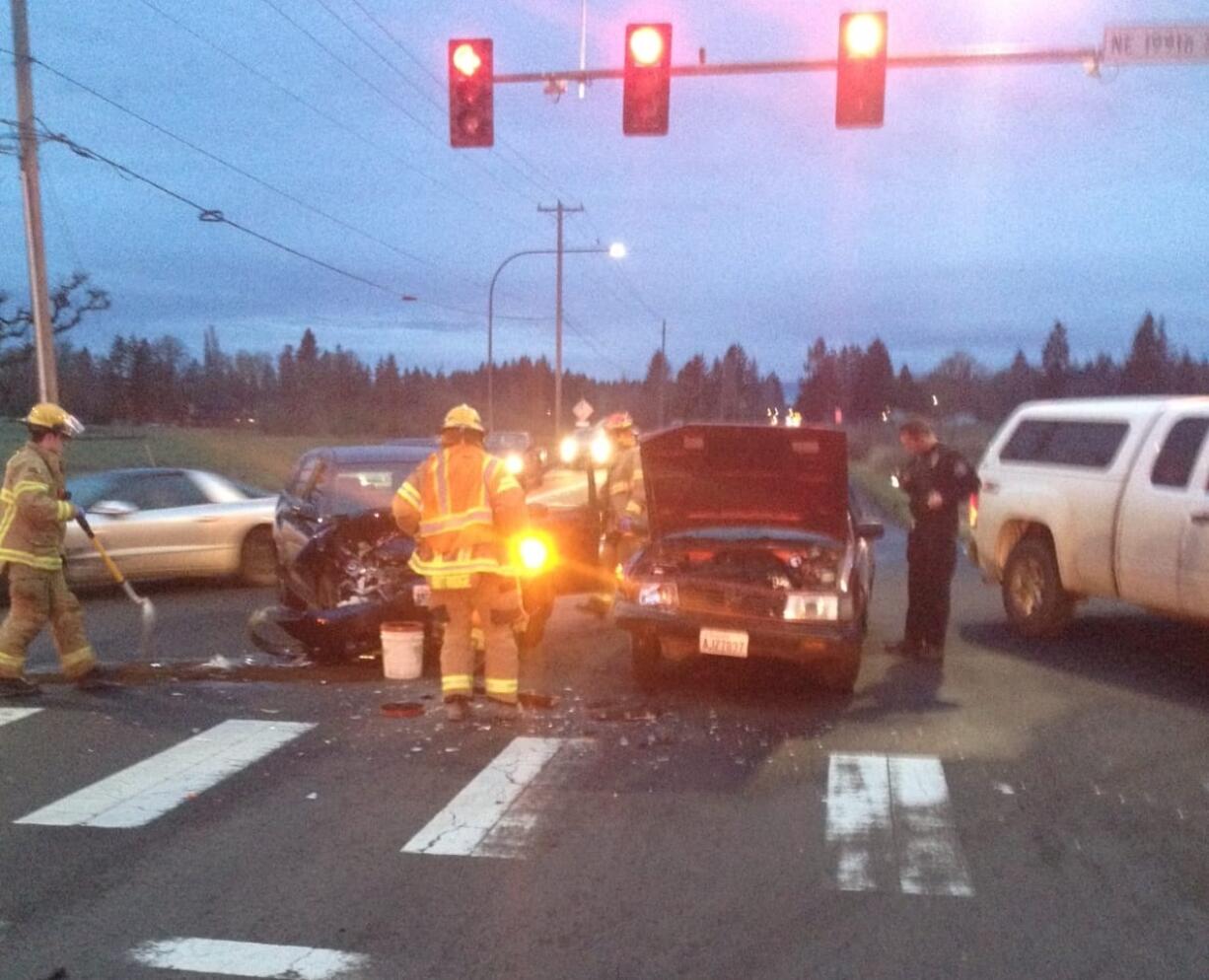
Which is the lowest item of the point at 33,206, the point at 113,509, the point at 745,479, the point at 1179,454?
the point at 113,509

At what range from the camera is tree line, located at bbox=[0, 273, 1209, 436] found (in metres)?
53.6

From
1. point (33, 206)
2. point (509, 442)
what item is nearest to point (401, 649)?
point (33, 206)

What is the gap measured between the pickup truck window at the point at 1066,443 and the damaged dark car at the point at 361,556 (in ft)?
13.0

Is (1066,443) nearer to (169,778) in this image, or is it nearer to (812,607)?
(812,607)

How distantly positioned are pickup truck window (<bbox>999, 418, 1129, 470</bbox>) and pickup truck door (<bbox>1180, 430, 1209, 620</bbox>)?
1133 millimetres

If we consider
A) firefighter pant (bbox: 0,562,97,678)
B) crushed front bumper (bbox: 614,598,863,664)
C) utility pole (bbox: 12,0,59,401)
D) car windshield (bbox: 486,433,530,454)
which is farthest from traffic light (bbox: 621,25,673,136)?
car windshield (bbox: 486,433,530,454)

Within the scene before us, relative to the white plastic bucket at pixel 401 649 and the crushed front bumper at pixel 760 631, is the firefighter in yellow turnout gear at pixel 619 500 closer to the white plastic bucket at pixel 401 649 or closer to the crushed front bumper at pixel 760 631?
the crushed front bumper at pixel 760 631

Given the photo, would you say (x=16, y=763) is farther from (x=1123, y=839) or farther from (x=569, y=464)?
(x=569, y=464)

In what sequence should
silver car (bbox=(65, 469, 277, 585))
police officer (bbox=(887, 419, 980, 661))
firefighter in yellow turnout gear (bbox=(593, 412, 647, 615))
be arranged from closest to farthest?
1. police officer (bbox=(887, 419, 980, 661))
2. firefighter in yellow turnout gear (bbox=(593, 412, 647, 615))
3. silver car (bbox=(65, 469, 277, 585))

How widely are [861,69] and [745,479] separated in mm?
4251

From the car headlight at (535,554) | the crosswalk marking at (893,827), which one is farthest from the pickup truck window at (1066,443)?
the car headlight at (535,554)

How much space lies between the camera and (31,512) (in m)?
8.46

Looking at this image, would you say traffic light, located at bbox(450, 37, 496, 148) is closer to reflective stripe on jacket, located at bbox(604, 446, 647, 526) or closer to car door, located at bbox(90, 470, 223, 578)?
reflective stripe on jacket, located at bbox(604, 446, 647, 526)

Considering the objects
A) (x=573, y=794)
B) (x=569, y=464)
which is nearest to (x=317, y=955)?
(x=573, y=794)
